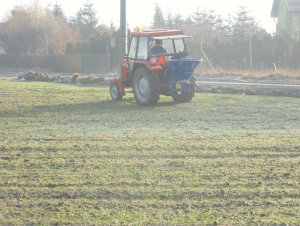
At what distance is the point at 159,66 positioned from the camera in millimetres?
17703

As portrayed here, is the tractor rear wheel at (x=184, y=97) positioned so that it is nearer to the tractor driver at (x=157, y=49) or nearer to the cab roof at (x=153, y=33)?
the tractor driver at (x=157, y=49)

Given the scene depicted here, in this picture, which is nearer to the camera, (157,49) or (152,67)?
(152,67)

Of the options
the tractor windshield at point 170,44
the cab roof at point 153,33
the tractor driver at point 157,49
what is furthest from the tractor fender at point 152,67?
the cab roof at point 153,33

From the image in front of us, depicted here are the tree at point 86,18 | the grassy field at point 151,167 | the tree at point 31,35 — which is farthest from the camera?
the tree at point 86,18

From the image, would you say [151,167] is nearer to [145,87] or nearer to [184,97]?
[145,87]

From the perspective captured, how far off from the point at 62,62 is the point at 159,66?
30556 millimetres

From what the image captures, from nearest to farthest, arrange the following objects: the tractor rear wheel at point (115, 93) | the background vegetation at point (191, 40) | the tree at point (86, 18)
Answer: the tractor rear wheel at point (115, 93), the background vegetation at point (191, 40), the tree at point (86, 18)

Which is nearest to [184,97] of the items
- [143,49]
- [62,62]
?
[143,49]

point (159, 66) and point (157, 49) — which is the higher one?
point (157, 49)

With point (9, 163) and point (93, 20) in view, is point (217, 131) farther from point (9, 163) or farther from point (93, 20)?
point (93, 20)

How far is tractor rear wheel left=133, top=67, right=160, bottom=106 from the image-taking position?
17594 millimetres

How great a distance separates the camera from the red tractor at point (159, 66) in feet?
58.1

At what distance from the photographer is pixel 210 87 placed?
23.8 metres

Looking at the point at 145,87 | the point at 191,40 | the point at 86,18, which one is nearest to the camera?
the point at 145,87
